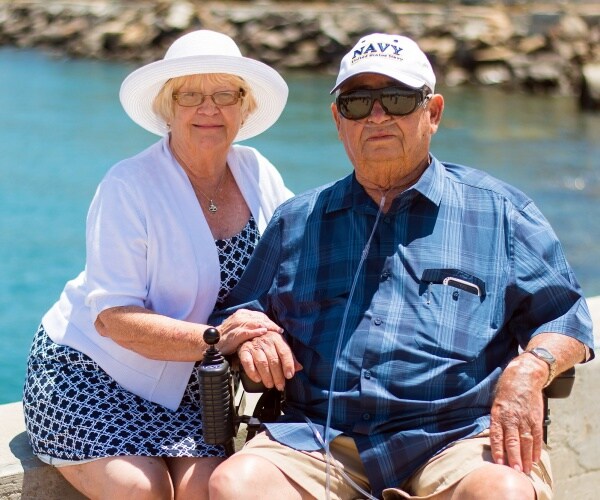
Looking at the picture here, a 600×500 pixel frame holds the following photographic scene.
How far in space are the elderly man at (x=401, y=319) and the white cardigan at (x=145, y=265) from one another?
15 centimetres

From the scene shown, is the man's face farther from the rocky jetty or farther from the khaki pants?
the rocky jetty

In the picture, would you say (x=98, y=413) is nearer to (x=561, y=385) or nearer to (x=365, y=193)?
(x=365, y=193)

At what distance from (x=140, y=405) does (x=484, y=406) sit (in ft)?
2.84

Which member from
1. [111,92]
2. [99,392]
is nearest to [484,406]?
[99,392]

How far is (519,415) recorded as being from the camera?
2352mm

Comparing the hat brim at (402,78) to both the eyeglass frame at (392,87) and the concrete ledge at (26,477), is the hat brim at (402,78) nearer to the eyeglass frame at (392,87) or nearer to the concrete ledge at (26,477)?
the eyeglass frame at (392,87)

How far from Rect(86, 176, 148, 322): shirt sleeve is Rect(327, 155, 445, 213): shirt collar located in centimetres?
50

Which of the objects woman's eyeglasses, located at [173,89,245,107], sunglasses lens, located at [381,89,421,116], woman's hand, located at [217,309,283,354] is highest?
sunglasses lens, located at [381,89,421,116]

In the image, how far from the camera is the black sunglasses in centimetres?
261

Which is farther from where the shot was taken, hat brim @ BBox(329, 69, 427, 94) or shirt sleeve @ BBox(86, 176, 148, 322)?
shirt sleeve @ BBox(86, 176, 148, 322)

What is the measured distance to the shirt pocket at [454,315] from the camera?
2.48 meters

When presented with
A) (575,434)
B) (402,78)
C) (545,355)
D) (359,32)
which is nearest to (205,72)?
(402,78)

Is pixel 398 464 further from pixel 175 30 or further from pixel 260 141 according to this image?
pixel 175 30

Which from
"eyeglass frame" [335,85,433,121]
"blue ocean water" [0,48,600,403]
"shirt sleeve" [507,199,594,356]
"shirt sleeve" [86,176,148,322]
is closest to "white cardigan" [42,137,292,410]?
"shirt sleeve" [86,176,148,322]
